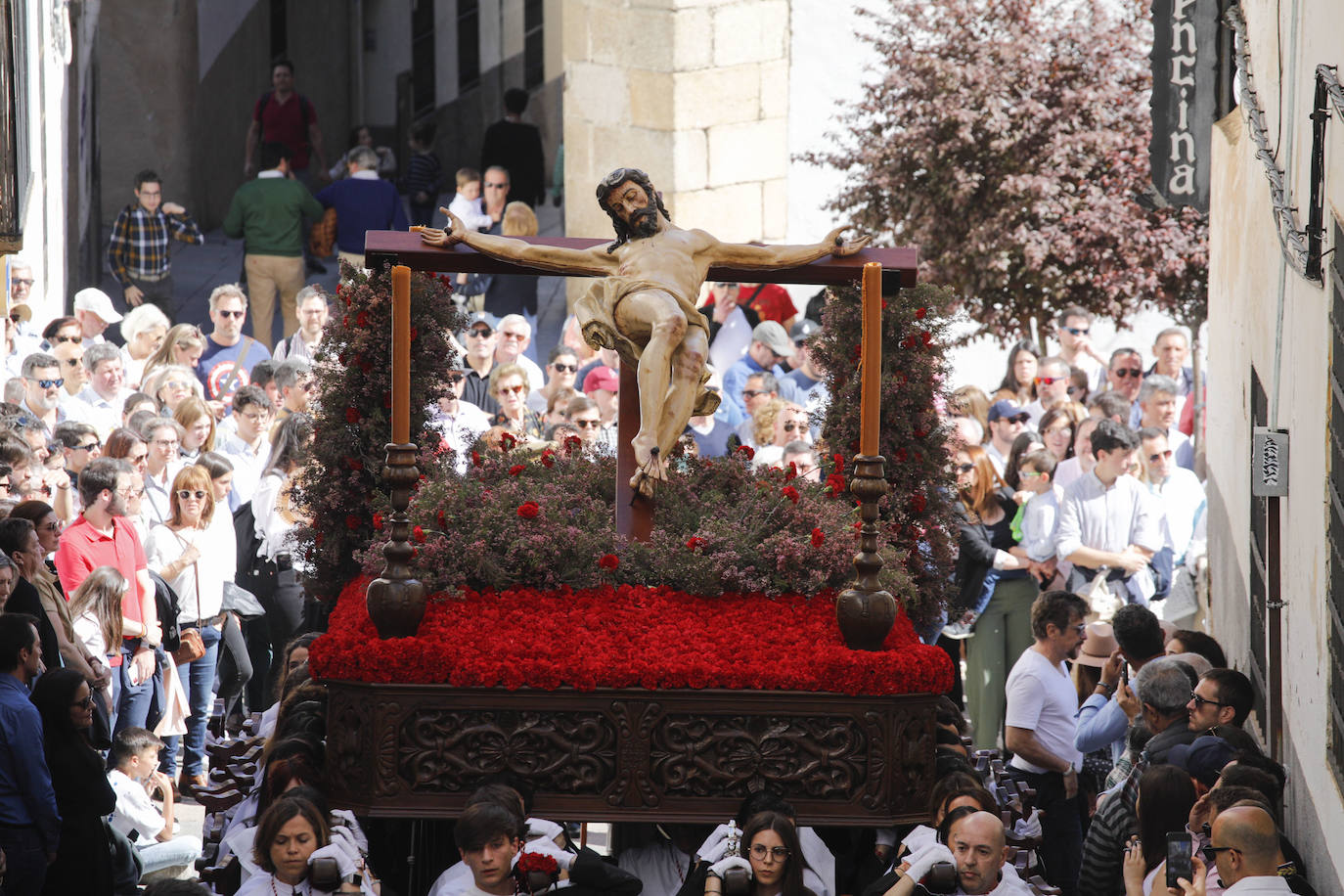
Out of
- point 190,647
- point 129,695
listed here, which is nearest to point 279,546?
point 190,647

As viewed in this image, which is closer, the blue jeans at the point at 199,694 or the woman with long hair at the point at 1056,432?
the blue jeans at the point at 199,694

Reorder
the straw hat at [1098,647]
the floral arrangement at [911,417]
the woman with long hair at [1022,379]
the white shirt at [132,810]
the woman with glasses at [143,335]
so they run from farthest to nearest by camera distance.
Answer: the woman with long hair at [1022,379] → the woman with glasses at [143,335] → the straw hat at [1098,647] → the floral arrangement at [911,417] → the white shirt at [132,810]

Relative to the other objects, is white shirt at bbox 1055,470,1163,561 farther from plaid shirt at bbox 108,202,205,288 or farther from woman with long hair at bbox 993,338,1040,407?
plaid shirt at bbox 108,202,205,288

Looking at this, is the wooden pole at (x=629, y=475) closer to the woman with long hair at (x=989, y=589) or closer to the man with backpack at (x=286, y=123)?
the woman with long hair at (x=989, y=589)

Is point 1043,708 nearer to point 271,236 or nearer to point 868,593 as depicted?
point 868,593

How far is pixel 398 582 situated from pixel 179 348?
6.89 meters

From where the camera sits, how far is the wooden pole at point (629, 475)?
816 cm

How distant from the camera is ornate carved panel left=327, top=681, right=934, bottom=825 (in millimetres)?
7047

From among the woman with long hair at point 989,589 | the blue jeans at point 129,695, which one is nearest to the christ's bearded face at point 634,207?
the woman with long hair at point 989,589

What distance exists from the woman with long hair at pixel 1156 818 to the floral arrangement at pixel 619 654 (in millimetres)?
802

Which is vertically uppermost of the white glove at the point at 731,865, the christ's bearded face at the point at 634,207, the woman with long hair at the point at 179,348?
the christ's bearded face at the point at 634,207

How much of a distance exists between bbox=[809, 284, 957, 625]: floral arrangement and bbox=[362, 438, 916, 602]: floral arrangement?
121 centimetres

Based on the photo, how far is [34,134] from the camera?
15875 mm

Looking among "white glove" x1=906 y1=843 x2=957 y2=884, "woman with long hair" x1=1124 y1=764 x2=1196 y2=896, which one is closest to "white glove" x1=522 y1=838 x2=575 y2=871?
"white glove" x1=906 y1=843 x2=957 y2=884
